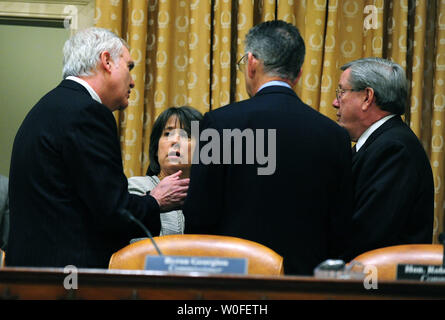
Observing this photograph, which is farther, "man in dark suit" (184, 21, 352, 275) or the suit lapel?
the suit lapel

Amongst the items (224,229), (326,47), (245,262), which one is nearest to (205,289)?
(245,262)

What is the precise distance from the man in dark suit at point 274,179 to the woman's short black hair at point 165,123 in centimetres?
91

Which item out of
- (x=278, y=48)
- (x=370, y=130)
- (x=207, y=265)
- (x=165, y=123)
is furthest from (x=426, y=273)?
(x=165, y=123)

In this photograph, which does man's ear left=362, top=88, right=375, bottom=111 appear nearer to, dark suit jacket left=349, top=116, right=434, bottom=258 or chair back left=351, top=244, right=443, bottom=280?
dark suit jacket left=349, top=116, right=434, bottom=258

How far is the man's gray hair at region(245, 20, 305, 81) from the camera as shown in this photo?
7.84 feet

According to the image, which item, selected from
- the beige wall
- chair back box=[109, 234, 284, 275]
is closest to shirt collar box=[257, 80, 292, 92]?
chair back box=[109, 234, 284, 275]

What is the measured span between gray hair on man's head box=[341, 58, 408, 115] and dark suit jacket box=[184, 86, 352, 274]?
2.15 ft

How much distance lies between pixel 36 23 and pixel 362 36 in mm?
2167

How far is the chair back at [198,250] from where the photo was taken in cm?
194

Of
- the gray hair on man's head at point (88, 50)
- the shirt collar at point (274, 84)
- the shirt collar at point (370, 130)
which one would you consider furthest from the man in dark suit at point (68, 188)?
the shirt collar at point (370, 130)

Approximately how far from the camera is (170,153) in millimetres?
3148

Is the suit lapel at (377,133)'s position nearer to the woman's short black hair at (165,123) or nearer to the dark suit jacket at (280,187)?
the dark suit jacket at (280,187)

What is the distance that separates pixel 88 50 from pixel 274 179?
0.86m
